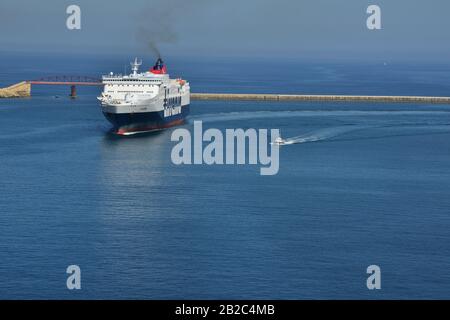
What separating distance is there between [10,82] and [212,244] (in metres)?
122

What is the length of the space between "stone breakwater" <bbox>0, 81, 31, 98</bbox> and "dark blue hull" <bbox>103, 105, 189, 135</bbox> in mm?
38494

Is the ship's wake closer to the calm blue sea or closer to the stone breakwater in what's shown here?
the calm blue sea

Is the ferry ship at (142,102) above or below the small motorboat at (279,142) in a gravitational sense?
above

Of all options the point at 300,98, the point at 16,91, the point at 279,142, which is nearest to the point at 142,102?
the point at 279,142

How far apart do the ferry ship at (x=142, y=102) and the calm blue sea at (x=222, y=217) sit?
1.99 metres

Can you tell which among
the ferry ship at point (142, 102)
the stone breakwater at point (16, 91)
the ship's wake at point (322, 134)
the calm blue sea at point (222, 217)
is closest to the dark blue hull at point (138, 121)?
the ferry ship at point (142, 102)

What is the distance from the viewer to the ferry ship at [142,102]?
88.5 metres

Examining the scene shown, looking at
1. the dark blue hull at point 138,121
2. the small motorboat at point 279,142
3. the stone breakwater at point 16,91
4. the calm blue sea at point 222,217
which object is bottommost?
the calm blue sea at point 222,217

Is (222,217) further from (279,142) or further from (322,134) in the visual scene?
(322,134)

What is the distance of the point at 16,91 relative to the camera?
129750 millimetres

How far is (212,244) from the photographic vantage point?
157ft

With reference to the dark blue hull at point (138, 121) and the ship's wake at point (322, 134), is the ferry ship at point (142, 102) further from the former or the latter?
the ship's wake at point (322, 134)

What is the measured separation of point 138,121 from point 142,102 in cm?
211

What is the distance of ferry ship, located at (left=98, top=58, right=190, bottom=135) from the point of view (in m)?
88.5
